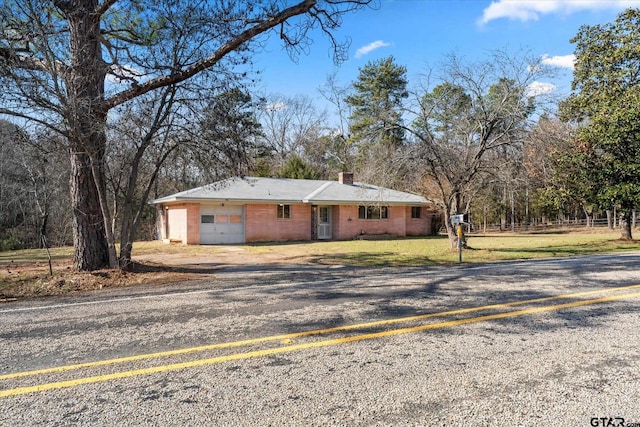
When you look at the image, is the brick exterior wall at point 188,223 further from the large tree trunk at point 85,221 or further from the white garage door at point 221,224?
the large tree trunk at point 85,221

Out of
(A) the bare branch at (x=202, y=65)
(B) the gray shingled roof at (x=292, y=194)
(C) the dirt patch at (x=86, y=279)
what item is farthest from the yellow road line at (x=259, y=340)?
(B) the gray shingled roof at (x=292, y=194)

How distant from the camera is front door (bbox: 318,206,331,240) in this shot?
26422mm

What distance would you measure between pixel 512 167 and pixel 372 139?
5.57m

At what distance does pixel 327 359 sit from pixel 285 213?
2118 centimetres

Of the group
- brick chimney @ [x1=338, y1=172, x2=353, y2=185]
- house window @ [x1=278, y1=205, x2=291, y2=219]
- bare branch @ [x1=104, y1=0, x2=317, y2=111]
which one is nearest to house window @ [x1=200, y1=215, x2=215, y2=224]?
house window @ [x1=278, y1=205, x2=291, y2=219]

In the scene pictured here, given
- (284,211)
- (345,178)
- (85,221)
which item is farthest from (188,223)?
(345,178)

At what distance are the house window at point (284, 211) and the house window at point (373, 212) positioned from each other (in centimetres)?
500

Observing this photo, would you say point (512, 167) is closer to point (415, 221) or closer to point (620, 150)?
point (620, 150)

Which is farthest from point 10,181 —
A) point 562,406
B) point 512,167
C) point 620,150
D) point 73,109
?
point 620,150

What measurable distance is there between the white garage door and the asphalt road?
15.2 m

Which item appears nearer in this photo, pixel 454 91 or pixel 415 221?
pixel 454 91

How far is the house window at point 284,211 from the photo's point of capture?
977 inches

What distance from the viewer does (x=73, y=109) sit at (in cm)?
821

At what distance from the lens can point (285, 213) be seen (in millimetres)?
25078
